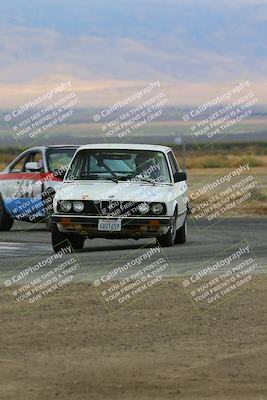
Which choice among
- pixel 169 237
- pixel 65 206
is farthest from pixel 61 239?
pixel 169 237

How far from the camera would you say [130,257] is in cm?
1762

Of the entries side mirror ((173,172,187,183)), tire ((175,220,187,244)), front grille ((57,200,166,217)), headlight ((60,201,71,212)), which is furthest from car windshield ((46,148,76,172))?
front grille ((57,200,166,217))

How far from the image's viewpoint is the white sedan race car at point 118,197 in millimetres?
18422

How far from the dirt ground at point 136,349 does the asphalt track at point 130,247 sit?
2.43m

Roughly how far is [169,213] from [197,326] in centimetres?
696

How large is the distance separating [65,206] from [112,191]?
73 centimetres

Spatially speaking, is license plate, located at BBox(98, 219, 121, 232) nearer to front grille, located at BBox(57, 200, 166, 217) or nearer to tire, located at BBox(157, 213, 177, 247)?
front grille, located at BBox(57, 200, 166, 217)

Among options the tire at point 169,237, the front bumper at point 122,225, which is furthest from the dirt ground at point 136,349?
the tire at point 169,237

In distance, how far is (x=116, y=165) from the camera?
64.7 ft

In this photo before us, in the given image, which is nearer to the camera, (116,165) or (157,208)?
(157,208)

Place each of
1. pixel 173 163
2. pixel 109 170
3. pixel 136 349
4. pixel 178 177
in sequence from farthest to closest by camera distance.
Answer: pixel 173 163 < pixel 178 177 < pixel 109 170 < pixel 136 349

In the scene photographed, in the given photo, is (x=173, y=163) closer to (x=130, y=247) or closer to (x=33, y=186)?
(x=130, y=247)

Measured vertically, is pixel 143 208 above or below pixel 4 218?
above

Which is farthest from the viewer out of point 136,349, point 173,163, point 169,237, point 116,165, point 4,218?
point 4,218
